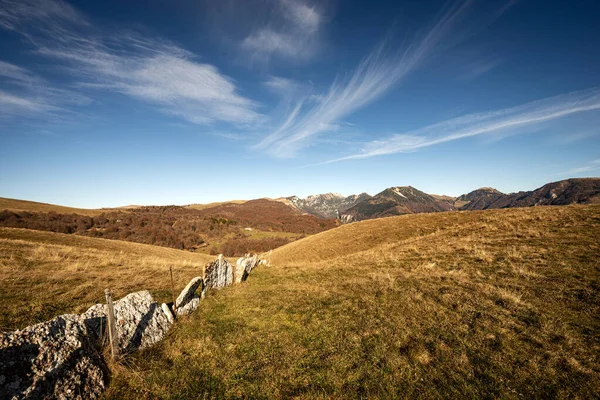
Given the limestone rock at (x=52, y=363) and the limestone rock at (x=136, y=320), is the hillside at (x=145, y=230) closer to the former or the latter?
the limestone rock at (x=136, y=320)

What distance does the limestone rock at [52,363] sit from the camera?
4980 mm

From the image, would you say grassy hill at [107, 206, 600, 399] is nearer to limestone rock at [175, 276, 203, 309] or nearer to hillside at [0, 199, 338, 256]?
limestone rock at [175, 276, 203, 309]

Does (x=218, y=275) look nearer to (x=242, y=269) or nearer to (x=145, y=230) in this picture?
(x=242, y=269)

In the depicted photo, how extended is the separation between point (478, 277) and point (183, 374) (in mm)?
15539

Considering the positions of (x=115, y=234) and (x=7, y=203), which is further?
(x=7, y=203)

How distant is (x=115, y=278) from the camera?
1705cm

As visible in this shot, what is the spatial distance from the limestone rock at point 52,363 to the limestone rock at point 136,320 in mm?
1057

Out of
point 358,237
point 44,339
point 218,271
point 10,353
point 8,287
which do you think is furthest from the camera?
point 358,237

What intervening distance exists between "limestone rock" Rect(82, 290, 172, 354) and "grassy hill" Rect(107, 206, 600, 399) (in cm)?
53

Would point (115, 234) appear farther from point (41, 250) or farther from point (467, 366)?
point (467, 366)

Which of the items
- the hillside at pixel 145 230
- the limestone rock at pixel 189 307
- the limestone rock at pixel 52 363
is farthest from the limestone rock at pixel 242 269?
the hillside at pixel 145 230

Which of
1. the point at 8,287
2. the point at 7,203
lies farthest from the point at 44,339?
the point at 7,203

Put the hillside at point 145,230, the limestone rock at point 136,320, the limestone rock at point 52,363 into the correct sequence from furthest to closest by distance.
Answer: the hillside at point 145,230 → the limestone rock at point 136,320 → the limestone rock at point 52,363

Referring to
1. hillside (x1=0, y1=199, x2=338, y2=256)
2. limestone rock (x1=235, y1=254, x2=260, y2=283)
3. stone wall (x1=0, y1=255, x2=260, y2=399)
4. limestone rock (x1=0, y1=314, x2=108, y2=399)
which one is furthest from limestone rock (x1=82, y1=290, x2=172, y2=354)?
hillside (x1=0, y1=199, x2=338, y2=256)
